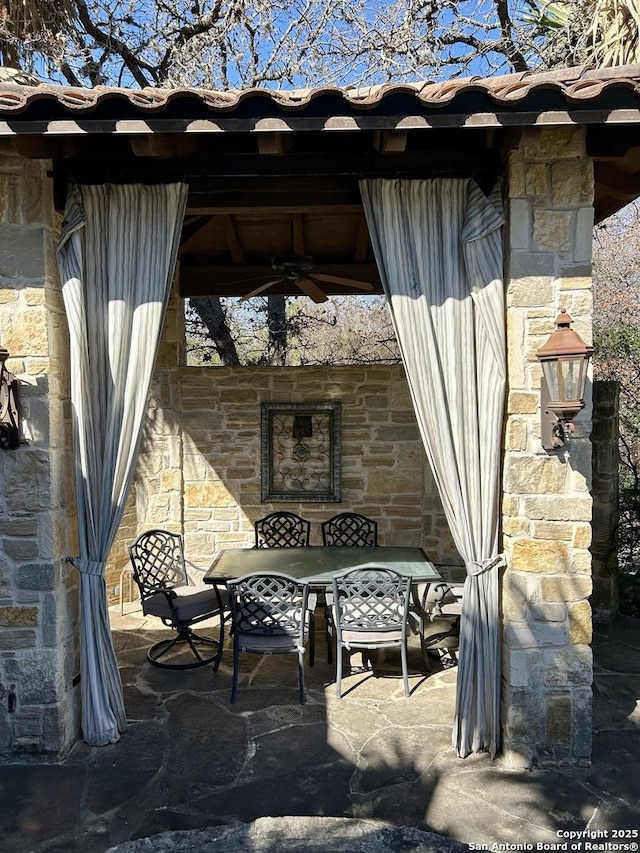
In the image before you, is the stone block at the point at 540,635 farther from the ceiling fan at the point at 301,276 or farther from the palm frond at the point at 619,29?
the palm frond at the point at 619,29

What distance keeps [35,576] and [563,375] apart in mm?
2699

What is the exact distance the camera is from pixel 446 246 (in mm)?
3084

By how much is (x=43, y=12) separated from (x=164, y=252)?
16.6 feet

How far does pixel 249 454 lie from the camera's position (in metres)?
5.98

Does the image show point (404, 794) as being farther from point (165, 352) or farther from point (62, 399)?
point (165, 352)

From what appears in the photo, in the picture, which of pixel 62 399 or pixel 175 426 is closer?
pixel 62 399

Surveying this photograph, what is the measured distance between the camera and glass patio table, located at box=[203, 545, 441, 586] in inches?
164

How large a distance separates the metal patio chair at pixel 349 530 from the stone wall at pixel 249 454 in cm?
21

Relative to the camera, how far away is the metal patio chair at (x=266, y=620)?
3648 mm

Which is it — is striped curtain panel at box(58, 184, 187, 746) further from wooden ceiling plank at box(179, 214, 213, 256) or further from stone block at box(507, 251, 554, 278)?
stone block at box(507, 251, 554, 278)

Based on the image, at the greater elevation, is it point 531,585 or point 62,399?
point 62,399

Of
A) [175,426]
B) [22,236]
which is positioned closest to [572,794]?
[22,236]

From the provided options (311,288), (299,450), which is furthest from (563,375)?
(299,450)

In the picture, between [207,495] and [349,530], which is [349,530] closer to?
[349,530]
